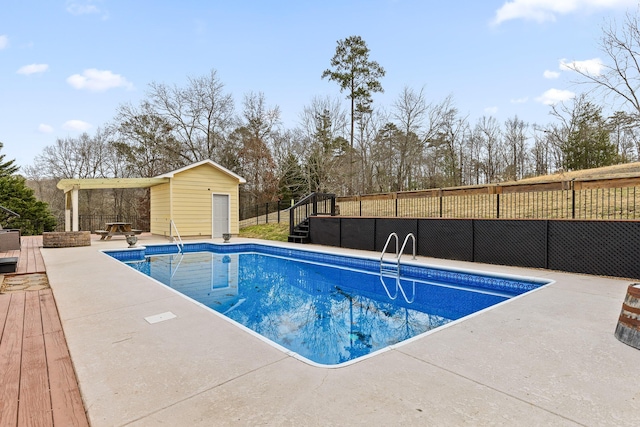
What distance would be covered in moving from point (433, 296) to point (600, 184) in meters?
4.09

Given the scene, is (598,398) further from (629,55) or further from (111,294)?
(629,55)

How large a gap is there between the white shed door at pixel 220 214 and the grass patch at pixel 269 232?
1.07 metres

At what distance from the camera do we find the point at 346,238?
34.0ft

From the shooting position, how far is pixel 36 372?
2.16 m

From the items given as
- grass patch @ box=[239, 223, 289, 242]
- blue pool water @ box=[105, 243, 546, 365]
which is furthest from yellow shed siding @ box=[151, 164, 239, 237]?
blue pool water @ box=[105, 243, 546, 365]

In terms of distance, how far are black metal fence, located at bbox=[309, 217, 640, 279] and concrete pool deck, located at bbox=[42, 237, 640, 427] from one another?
2776mm

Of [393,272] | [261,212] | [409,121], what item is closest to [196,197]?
[261,212]

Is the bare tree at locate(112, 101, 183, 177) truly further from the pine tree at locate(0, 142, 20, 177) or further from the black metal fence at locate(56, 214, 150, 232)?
the pine tree at locate(0, 142, 20, 177)

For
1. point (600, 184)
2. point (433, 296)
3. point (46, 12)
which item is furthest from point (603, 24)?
point (46, 12)

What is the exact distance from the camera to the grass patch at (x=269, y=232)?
13.1 m

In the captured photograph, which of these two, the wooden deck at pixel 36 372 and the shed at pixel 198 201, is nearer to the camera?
the wooden deck at pixel 36 372

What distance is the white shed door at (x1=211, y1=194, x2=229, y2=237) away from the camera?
13492mm

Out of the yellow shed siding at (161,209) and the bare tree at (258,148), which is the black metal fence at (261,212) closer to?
the bare tree at (258,148)

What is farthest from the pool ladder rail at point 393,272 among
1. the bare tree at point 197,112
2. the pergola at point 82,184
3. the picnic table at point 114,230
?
the bare tree at point 197,112
